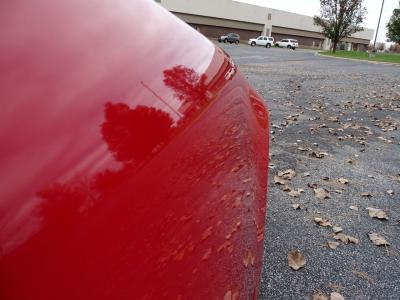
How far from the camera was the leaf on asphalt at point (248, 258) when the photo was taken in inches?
47.5

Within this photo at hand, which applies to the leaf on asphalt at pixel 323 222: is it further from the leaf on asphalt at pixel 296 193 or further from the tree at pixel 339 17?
the tree at pixel 339 17

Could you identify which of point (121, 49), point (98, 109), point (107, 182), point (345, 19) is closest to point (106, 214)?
point (107, 182)

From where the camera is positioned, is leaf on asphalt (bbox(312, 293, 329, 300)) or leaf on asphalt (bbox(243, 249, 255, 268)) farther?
leaf on asphalt (bbox(312, 293, 329, 300))

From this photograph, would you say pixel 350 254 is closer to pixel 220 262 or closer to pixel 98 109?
Answer: pixel 220 262

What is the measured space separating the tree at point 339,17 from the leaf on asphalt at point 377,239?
3300 cm

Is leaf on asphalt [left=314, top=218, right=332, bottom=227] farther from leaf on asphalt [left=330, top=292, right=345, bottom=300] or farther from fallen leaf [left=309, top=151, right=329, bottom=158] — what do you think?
fallen leaf [left=309, top=151, right=329, bottom=158]

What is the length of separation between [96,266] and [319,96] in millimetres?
8200

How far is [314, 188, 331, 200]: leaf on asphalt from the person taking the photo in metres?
3.15

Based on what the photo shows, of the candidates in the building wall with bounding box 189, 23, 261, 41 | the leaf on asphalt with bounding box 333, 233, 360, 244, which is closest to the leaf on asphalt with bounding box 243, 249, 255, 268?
the leaf on asphalt with bounding box 333, 233, 360, 244

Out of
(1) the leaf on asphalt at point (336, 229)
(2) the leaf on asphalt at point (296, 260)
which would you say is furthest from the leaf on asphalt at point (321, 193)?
(2) the leaf on asphalt at point (296, 260)

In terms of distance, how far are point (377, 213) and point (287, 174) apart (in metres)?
0.94

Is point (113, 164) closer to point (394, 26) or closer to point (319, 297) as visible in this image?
point (319, 297)

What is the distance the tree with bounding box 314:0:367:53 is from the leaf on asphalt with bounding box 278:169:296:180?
32.0m

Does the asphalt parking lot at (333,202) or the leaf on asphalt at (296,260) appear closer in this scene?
the asphalt parking lot at (333,202)
